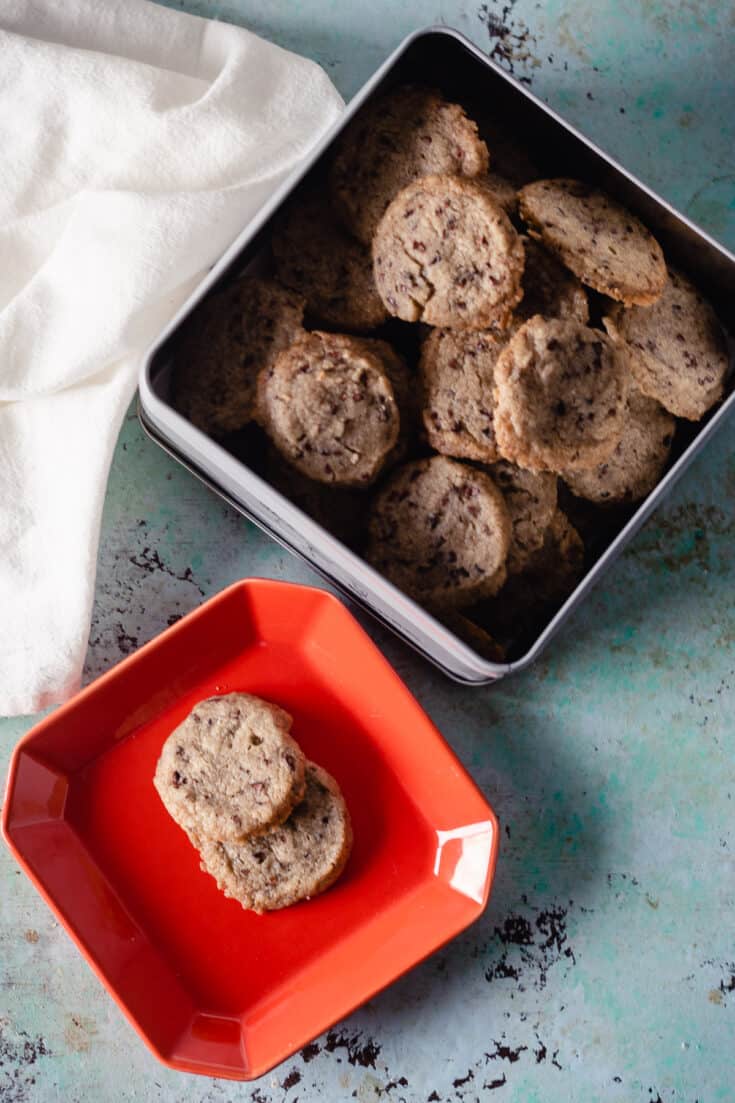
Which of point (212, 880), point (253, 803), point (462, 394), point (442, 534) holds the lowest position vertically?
point (212, 880)

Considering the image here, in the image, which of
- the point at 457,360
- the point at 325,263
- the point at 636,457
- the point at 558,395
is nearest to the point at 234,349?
the point at 325,263

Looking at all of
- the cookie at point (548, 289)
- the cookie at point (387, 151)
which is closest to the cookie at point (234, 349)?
the cookie at point (387, 151)

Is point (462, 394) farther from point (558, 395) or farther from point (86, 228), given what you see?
point (86, 228)

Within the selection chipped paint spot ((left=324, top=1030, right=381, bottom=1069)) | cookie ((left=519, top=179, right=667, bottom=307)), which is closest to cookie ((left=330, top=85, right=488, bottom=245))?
cookie ((left=519, top=179, right=667, bottom=307))

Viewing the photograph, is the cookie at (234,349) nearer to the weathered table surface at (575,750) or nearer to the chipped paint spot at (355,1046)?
the weathered table surface at (575,750)

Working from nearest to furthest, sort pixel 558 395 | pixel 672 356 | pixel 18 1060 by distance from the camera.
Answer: pixel 558 395 < pixel 672 356 < pixel 18 1060

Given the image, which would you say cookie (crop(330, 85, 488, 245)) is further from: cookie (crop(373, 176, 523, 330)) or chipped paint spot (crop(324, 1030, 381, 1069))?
chipped paint spot (crop(324, 1030, 381, 1069))
